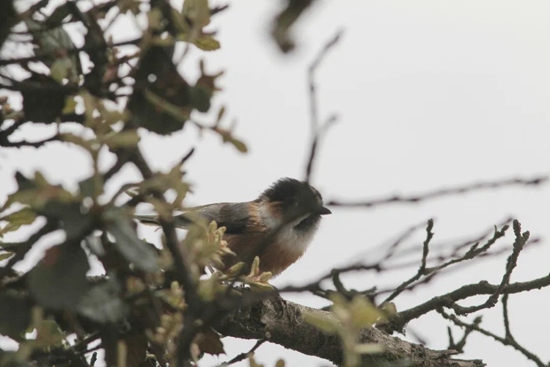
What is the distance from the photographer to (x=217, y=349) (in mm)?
1910

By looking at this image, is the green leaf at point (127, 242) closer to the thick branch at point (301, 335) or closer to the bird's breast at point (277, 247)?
the thick branch at point (301, 335)

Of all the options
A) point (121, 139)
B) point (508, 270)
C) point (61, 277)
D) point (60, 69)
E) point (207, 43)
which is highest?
point (508, 270)

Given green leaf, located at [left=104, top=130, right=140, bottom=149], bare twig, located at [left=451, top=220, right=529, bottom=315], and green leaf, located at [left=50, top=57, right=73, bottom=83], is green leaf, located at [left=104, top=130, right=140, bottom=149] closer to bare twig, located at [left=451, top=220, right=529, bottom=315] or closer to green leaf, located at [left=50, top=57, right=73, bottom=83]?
green leaf, located at [left=50, top=57, right=73, bottom=83]

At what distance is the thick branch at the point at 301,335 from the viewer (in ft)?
8.20

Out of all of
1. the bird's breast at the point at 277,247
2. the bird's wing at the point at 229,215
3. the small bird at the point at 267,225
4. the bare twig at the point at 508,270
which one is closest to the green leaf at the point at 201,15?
the bare twig at the point at 508,270

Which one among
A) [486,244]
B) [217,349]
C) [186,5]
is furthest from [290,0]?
[486,244]

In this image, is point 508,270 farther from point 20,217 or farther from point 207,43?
point 20,217

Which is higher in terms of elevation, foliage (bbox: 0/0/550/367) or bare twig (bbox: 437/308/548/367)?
bare twig (bbox: 437/308/548/367)

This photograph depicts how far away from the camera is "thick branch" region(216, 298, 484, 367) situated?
2.50 metres

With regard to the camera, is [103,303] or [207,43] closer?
[103,303]

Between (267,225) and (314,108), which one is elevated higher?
(267,225)

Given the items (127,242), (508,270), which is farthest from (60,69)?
(508,270)

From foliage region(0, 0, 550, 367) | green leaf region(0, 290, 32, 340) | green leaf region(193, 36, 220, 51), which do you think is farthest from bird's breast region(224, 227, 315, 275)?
green leaf region(0, 290, 32, 340)

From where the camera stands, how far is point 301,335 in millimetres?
2682
